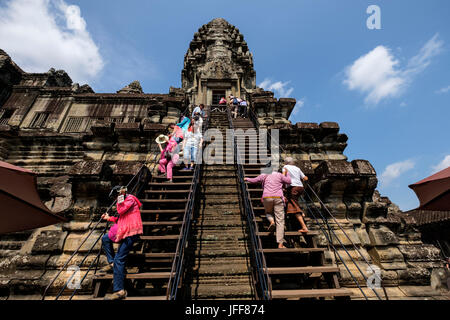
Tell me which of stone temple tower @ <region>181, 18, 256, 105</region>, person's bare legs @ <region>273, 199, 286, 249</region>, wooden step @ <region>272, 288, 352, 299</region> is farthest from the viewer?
stone temple tower @ <region>181, 18, 256, 105</region>

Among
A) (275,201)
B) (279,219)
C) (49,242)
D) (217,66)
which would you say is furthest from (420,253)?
(217,66)

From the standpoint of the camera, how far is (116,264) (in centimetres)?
292

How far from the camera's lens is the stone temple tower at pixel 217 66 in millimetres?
14406

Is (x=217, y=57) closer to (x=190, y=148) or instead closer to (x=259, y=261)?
(x=190, y=148)

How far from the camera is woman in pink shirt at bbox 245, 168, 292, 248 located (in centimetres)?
356

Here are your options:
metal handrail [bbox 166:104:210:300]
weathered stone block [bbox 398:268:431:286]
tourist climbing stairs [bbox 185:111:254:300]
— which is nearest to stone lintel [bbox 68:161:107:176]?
metal handrail [bbox 166:104:210:300]

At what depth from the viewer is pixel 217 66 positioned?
15.0 m

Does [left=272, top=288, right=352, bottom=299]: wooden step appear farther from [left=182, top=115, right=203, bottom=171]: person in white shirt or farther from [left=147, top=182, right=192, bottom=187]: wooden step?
[left=182, top=115, right=203, bottom=171]: person in white shirt

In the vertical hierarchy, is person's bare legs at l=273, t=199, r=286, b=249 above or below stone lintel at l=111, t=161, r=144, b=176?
below

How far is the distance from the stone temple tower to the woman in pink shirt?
10.9 metres

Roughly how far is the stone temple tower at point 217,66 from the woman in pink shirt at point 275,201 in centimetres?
1088

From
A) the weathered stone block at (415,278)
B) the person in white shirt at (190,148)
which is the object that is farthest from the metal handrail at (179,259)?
the weathered stone block at (415,278)
